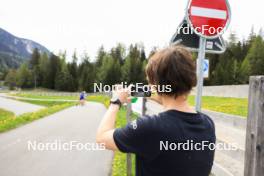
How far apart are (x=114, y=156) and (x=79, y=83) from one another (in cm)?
11208

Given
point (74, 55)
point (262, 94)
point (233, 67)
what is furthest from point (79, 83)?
point (262, 94)

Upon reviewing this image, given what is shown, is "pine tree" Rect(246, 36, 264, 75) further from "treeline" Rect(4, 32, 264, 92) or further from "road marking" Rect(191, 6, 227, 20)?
"road marking" Rect(191, 6, 227, 20)

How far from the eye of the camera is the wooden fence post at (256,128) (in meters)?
2.42

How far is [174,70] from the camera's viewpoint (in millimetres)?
1922

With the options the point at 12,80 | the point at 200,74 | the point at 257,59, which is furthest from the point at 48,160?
the point at 12,80

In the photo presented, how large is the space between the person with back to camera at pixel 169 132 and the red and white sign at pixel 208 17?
2181 millimetres

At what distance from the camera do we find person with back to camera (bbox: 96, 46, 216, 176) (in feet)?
5.98

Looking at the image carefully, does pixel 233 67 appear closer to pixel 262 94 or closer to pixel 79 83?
pixel 79 83

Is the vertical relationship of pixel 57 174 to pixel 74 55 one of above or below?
below

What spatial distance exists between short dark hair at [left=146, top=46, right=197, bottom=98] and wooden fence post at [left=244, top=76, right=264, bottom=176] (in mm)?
677

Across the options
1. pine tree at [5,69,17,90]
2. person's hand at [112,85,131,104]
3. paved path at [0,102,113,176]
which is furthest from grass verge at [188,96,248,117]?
pine tree at [5,69,17,90]

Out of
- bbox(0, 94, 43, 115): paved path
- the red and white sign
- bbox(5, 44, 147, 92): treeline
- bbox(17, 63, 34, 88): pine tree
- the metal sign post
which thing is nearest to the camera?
the metal sign post

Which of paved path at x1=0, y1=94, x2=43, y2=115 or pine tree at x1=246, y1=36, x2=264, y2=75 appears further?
pine tree at x1=246, y1=36, x2=264, y2=75

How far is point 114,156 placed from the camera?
357 inches
